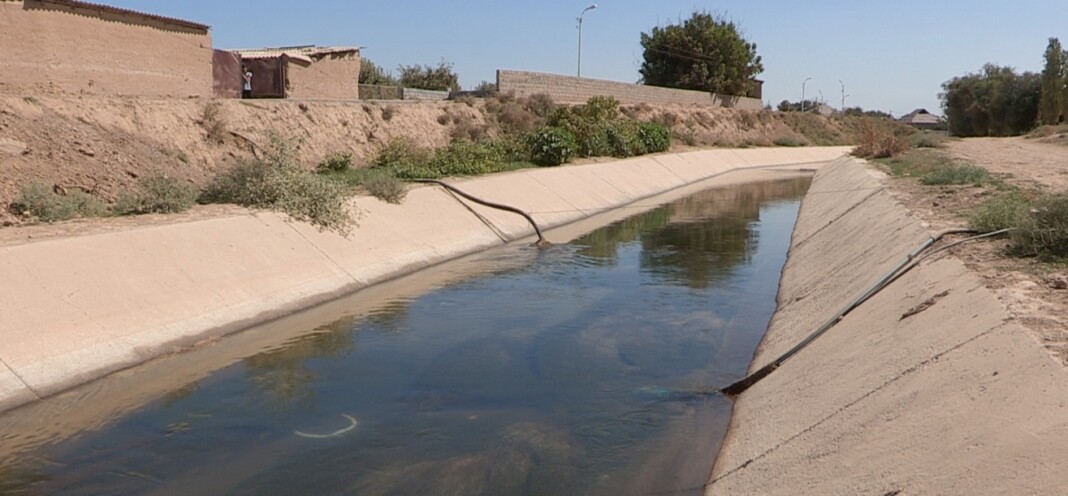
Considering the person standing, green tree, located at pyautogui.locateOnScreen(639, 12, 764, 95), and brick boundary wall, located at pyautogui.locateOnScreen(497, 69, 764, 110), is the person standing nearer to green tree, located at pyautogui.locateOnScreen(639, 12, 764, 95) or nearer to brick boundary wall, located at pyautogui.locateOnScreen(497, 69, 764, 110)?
brick boundary wall, located at pyautogui.locateOnScreen(497, 69, 764, 110)

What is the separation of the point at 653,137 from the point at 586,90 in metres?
12.6

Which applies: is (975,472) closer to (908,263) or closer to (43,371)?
(908,263)

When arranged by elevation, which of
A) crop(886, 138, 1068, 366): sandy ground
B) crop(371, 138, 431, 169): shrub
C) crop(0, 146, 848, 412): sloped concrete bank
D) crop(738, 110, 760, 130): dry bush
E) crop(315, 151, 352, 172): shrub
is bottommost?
crop(0, 146, 848, 412): sloped concrete bank

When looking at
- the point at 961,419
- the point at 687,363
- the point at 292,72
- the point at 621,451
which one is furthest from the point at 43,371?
the point at 292,72

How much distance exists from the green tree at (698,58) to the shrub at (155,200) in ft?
240

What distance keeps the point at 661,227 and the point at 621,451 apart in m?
19.9

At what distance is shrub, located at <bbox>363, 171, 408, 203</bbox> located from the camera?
22.1 meters

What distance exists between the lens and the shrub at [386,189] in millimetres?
22094

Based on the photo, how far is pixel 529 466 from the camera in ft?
28.8

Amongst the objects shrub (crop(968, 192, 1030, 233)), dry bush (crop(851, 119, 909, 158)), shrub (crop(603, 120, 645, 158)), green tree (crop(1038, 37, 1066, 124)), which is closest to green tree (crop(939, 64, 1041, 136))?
green tree (crop(1038, 37, 1066, 124))

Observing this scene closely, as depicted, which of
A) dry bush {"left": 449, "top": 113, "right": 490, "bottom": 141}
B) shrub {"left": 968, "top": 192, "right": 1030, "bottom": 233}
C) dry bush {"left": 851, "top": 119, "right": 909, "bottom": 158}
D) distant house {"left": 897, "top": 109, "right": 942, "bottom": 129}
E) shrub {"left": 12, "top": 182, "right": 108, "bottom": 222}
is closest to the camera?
shrub {"left": 968, "top": 192, "right": 1030, "bottom": 233}

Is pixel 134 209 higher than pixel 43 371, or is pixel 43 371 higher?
pixel 134 209

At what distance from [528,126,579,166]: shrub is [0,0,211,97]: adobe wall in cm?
1245

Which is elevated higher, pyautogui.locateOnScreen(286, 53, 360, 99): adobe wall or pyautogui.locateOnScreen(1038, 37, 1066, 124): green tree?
pyautogui.locateOnScreen(1038, 37, 1066, 124): green tree
